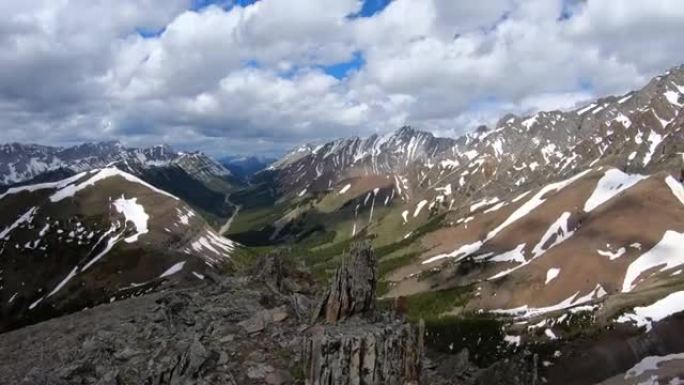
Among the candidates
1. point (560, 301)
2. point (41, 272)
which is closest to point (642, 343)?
point (560, 301)

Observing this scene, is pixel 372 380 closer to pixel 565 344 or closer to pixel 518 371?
pixel 518 371

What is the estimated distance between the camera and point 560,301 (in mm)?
144750

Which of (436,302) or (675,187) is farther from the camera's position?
(436,302)

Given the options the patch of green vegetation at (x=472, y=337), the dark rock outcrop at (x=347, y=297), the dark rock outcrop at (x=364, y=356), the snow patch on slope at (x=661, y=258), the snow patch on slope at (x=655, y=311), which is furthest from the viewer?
the snow patch on slope at (x=661, y=258)

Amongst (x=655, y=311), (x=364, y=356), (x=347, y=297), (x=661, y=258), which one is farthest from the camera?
(x=661, y=258)

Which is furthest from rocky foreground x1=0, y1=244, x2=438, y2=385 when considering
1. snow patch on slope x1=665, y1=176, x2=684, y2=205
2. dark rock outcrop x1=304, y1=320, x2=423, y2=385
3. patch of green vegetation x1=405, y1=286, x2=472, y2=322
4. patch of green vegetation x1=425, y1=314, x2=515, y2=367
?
snow patch on slope x1=665, y1=176, x2=684, y2=205

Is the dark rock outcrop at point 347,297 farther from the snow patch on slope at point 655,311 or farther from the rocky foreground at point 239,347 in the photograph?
the snow patch on slope at point 655,311

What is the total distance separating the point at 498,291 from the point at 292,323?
447ft

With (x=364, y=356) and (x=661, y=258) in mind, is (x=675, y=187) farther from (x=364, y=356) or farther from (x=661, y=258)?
(x=364, y=356)

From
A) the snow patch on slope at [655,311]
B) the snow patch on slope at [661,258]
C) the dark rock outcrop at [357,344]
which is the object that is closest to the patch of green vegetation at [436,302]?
the snow patch on slope at [661,258]

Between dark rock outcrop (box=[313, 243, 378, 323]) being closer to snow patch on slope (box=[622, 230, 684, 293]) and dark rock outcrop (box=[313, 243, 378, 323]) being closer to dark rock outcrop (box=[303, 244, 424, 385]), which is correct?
dark rock outcrop (box=[303, 244, 424, 385])

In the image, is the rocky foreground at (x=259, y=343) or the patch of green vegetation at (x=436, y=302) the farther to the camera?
the patch of green vegetation at (x=436, y=302)

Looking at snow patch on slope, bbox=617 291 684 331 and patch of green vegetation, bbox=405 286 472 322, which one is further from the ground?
patch of green vegetation, bbox=405 286 472 322

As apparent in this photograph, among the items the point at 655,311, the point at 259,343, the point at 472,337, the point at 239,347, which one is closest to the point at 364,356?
the point at 259,343
